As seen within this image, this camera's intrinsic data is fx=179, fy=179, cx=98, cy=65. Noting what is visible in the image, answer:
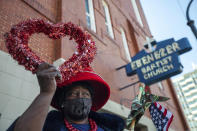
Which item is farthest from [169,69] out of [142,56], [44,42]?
[44,42]

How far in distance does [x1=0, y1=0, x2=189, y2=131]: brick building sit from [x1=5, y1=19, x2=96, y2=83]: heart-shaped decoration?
4.75 ft

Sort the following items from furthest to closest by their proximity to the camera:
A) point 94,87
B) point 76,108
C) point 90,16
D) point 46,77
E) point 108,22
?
point 108,22 < point 90,16 < point 94,87 < point 76,108 < point 46,77

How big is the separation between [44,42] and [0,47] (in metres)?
1.23

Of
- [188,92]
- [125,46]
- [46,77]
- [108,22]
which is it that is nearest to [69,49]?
[46,77]

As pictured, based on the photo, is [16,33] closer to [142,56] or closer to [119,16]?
[142,56]

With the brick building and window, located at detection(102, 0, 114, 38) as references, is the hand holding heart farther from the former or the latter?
window, located at detection(102, 0, 114, 38)

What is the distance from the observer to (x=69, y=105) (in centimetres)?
187

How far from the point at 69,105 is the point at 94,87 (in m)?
0.50

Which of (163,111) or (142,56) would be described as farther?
(142,56)

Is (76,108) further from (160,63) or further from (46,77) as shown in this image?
(160,63)

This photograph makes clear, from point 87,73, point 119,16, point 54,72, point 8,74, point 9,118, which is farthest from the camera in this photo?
point 119,16

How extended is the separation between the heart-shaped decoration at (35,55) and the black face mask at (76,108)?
315 millimetres

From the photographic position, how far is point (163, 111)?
3621 millimetres

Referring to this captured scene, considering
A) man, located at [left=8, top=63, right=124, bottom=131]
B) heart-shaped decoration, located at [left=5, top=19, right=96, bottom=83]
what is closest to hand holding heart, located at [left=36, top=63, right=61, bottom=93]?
man, located at [left=8, top=63, right=124, bottom=131]
